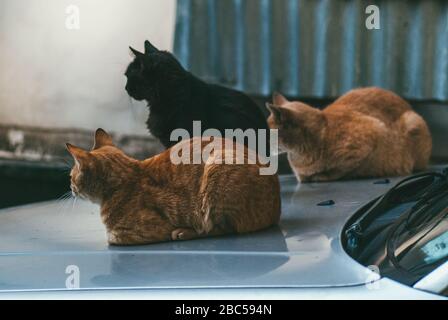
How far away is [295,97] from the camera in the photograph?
539 cm

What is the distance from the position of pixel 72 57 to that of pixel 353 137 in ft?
7.24

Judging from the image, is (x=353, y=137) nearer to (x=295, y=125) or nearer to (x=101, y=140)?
(x=295, y=125)

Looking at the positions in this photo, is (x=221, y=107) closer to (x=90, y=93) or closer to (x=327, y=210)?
(x=327, y=210)

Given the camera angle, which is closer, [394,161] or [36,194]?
[394,161]

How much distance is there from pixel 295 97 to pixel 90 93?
1.43 m

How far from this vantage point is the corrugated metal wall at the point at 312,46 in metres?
5.21

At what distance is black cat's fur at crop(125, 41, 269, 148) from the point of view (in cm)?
338

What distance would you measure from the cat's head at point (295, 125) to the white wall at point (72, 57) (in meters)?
1.16

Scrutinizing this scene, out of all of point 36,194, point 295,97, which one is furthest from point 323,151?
point 36,194

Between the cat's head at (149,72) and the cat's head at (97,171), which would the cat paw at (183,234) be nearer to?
the cat's head at (97,171)

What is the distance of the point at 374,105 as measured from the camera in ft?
14.5

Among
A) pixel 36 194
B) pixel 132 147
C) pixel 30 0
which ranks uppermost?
pixel 30 0

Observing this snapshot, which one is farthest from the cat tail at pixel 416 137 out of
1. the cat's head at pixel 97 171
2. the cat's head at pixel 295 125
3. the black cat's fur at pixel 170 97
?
the cat's head at pixel 97 171

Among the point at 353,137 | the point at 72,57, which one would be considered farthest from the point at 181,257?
the point at 72,57
